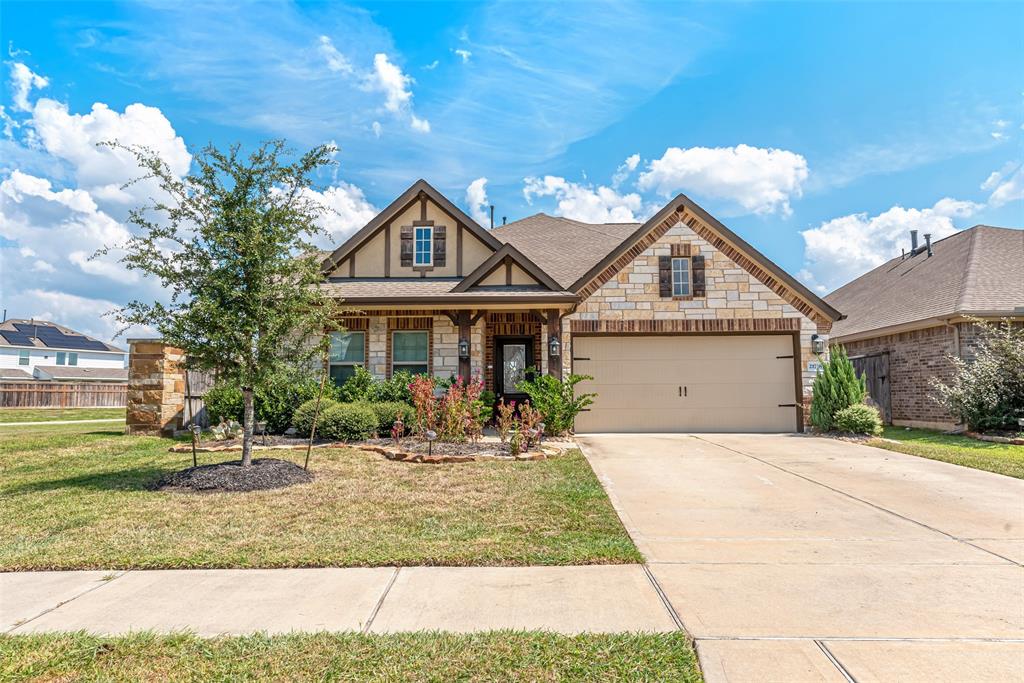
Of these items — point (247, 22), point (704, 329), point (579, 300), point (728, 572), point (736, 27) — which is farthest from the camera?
point (704, 329)

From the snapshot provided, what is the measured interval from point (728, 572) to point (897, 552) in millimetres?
1690

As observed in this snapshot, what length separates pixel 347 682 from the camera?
9.02ft

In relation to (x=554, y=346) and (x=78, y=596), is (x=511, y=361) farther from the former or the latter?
(x=78, y=596)

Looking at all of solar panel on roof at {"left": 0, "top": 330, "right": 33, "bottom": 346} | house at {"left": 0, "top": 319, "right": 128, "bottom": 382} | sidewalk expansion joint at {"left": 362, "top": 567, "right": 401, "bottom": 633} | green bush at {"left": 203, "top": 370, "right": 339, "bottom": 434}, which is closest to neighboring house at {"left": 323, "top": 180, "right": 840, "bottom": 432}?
green bush at {"left": 203, "top": 370, "right": 339, "bottom": 434}

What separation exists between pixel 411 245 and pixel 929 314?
1396cm

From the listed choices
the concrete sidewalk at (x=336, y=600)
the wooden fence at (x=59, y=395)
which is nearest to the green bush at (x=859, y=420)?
the concrete sidewalk at (x=336, y=600)

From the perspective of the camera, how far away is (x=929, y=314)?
15.0 m

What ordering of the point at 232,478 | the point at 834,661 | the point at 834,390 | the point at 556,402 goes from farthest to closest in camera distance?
the point at 834,390, the point at 556,402, the point at 232,478, the point at 834,661

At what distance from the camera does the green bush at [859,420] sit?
1260cm

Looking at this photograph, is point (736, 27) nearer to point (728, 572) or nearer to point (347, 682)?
point (728, 572)

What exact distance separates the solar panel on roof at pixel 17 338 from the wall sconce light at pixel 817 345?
2005 inches

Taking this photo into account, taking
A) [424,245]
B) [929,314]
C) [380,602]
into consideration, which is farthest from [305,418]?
[929,314]

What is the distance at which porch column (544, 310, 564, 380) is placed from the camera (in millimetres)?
13078

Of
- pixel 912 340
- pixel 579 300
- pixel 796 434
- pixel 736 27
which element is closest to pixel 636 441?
pixel 579 300
